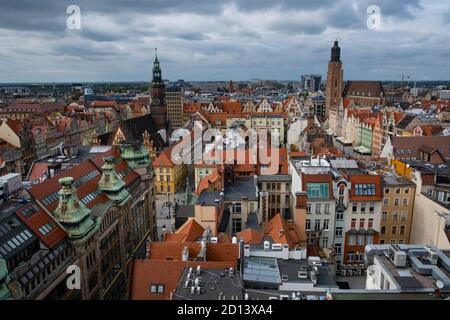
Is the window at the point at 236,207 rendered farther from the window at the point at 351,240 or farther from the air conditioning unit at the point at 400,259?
the air conditioning unit at the point at 400,259

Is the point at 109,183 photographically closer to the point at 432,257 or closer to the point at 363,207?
the point at 363,207

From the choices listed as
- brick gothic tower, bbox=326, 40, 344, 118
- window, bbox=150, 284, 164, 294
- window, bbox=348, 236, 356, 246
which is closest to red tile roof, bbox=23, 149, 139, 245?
window, bbox=150, 284, 164, 294

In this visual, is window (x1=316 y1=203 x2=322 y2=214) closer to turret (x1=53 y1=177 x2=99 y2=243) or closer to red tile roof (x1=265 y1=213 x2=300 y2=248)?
red tile roof (x1=265 y1=213 x2=300 y2=248)

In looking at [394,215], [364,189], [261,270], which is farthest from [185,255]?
[394,215]

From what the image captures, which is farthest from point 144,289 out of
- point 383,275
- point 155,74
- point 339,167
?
point 155,74

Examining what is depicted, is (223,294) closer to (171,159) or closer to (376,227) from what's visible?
(376,227)

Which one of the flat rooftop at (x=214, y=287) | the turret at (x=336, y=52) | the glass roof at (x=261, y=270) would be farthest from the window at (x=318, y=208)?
the turret at (x=336, y=52)
